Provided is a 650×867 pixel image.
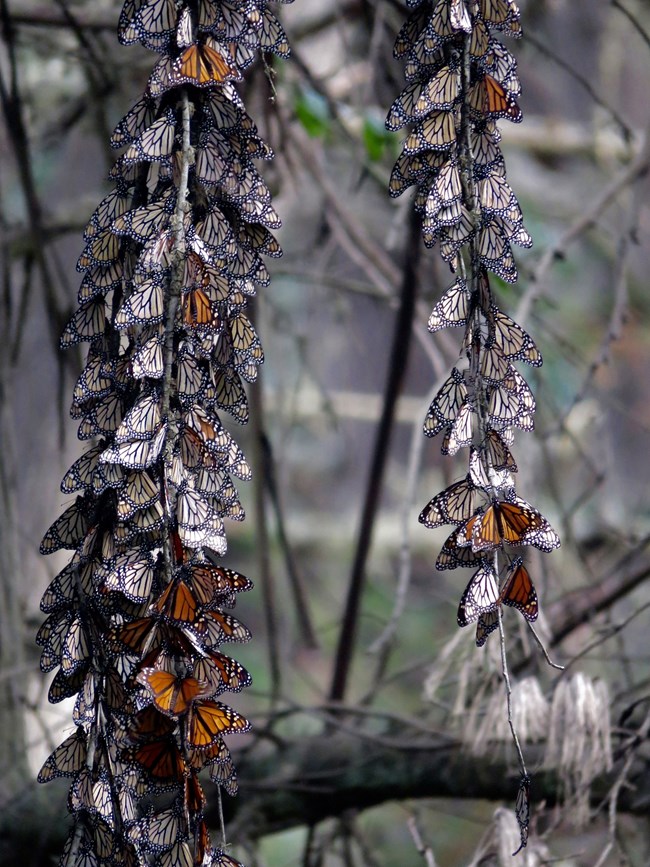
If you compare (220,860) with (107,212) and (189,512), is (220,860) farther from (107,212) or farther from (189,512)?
(107,212)

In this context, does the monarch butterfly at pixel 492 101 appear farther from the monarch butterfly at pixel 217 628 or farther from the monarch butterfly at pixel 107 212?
the monarch butterfly at pixel 217 628

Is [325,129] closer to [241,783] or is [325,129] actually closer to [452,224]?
[241,783]

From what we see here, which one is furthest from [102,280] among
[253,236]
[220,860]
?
[220,860]

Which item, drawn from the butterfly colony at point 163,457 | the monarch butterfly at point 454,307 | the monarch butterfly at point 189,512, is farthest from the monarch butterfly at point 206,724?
the monarch butterfly at point 454,307

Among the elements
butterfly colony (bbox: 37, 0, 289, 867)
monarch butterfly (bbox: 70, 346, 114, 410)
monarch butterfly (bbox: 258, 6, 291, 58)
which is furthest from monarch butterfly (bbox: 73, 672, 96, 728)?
monarch butterfly (bbox: 258, 6, 291, 58)

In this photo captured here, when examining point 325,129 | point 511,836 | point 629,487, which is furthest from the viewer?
point 629,487

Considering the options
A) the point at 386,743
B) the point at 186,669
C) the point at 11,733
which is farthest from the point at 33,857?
the point at 186,669
